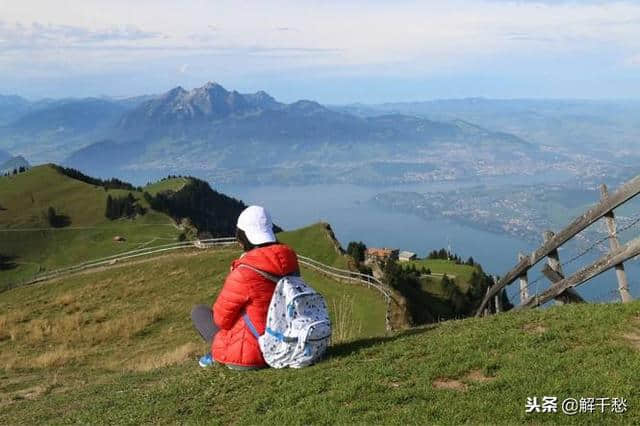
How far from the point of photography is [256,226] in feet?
28.7

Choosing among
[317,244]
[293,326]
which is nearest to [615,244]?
[293,326]

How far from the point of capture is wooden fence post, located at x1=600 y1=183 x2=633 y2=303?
9.49m

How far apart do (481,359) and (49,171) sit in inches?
6128

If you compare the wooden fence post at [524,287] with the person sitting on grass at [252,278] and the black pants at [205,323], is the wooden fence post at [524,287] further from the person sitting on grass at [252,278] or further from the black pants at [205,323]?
the black pants at [205,323]

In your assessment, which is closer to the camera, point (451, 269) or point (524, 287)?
point (524, 287)

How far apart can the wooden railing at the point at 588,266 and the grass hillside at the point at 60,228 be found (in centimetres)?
7934

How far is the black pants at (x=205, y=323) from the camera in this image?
33.3 feet

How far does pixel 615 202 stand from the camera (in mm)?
9055

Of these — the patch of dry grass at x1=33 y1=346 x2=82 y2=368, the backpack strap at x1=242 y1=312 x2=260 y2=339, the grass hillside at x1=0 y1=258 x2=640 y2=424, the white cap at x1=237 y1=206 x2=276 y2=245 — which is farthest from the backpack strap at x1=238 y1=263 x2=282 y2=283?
the patch of dry grass at x1=33 y1=346 x2=82 y2=368

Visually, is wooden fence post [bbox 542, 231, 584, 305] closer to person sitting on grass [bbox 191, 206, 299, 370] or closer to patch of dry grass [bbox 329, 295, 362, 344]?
patch of dry grass [bbox 329, 295, 362, 344]

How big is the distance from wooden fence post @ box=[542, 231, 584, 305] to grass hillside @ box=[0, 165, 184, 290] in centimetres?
7977

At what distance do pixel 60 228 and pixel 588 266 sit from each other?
11976 cm

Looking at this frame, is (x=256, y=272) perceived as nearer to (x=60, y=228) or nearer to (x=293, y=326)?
(x=293, y=326)

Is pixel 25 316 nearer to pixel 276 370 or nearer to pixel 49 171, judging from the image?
pixel 276 370
